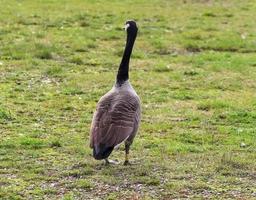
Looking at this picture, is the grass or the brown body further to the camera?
the grass

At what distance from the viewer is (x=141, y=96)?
13617 millimetres

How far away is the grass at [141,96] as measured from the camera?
8.77 m

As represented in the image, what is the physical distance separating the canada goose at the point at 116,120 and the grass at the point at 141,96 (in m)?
0.40

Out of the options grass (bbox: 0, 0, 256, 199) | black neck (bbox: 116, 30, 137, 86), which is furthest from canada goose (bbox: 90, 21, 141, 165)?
grass (bbox: 0, 0, 256, 199)

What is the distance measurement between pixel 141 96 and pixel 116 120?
4.69 metres

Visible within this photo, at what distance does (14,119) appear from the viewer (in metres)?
11.6

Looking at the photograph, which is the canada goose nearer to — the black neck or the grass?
the black neck

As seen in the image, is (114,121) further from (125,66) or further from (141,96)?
(141,96)

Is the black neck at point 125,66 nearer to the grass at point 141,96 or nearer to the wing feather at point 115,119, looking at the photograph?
the wing feather at point 115,119

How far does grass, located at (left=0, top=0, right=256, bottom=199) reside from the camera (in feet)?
28.8

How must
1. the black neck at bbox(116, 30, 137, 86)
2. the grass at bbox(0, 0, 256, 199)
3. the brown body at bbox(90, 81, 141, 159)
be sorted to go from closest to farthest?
the brown body at bbox(90, 81, 141, 159) → the grass at bbox(0, 0, 256, 199) → the black neck at bbox(116, 30, 137, 86)

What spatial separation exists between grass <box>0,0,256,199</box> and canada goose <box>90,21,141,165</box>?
398 mm

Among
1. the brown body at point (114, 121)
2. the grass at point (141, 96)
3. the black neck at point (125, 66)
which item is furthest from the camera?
the black neck at point (125, 66)

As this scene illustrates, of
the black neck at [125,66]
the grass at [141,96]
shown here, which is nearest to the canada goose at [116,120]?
the black neck at [125,66]
